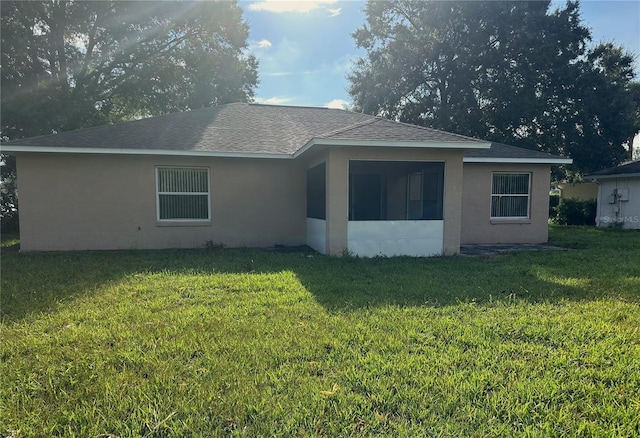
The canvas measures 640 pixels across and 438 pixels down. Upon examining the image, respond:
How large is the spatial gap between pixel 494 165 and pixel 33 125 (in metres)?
18.4

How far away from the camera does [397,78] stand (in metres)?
23.7

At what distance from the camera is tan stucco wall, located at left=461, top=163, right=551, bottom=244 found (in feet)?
37.3

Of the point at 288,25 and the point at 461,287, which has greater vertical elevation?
the point at 288,25

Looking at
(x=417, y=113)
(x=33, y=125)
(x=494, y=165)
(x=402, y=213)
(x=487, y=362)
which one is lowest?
(x=487, y=362)

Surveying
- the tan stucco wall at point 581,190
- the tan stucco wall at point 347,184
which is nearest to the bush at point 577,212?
the tan stucco wall at point 581,190

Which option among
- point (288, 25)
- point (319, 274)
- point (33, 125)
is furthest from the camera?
point (33, 125)

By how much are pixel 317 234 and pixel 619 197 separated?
1582 centimetres

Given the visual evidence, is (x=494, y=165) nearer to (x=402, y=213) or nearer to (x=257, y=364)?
(x=402, y=213)

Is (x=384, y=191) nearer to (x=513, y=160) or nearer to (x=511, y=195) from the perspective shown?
(x=511, y=195)

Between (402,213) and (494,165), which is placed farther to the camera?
(402,213)

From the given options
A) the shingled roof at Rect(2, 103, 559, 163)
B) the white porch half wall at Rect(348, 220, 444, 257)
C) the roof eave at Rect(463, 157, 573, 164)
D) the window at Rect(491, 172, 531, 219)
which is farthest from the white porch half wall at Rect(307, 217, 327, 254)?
the window at Rect(491, 172, 531, 219)

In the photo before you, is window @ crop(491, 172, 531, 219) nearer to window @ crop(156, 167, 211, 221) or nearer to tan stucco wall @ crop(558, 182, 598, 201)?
window @ crop(156, 167, 211, 221)

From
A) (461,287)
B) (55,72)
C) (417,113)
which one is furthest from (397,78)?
(461,287)

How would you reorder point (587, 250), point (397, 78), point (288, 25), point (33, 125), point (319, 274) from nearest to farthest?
point (319, 274), point (587, 250), point (288, 25), point (33, 125), point (397, 78)
